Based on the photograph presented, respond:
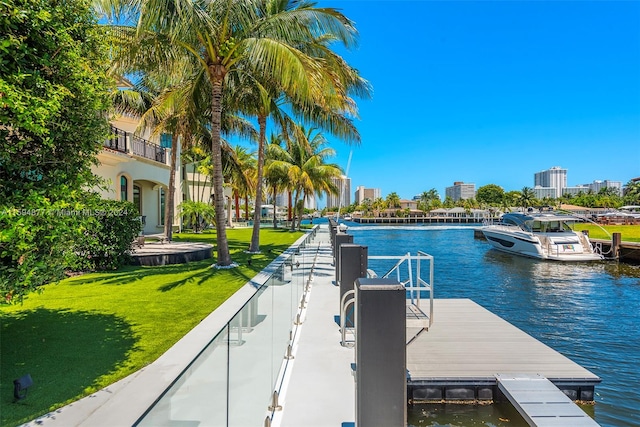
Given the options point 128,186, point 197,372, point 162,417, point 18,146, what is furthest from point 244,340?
point 128,186

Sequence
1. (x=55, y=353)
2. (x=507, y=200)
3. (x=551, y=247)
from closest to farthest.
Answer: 1. (x=55, y=353)
2. (x=551, y=247)
3. (x=507, y=200)

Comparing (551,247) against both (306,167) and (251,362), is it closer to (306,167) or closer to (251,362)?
(306,167)

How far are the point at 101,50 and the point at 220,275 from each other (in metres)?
7.05

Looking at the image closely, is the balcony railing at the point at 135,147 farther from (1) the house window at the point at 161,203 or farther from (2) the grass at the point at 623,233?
(2) the grass at the point at 623,233

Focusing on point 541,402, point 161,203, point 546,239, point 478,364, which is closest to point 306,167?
point 161,203

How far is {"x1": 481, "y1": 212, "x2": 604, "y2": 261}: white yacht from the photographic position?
22.3m

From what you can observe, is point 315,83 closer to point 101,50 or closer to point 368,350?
point 101,50

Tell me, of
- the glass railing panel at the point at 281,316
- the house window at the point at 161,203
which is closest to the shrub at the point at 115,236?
the glass railing panel at the point at 281,316

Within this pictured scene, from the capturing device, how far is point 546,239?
75.8ft

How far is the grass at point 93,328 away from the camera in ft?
13.1

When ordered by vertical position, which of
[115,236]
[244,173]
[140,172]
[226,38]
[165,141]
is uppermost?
[165,141]

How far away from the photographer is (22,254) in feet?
12.0

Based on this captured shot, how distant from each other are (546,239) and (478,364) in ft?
70.8

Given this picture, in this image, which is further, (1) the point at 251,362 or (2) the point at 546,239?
(2) the point at 546,239
